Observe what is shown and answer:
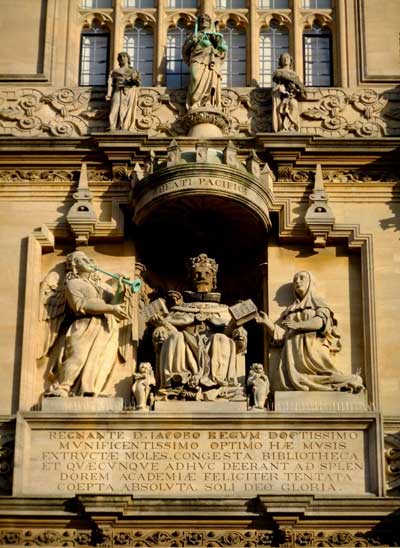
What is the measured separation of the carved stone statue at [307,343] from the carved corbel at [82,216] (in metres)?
2.43

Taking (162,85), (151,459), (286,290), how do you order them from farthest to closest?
1. (162,85)
2. (286,290)
3. (151,459)

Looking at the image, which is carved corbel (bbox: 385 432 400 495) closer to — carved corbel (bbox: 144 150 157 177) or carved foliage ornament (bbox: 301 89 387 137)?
carved foliage ornament (bbox: 301 89 387 137)

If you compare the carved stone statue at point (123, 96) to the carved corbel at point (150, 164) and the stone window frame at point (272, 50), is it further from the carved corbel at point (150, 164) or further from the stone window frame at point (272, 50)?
the stone window frame at point (272, 50)

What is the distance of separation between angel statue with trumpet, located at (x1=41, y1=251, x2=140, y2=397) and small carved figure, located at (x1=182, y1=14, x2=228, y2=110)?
268 cm

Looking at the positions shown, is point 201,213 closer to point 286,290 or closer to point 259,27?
point 286,290

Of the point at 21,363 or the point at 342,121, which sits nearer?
the point at 21,363

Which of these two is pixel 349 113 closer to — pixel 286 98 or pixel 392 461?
pixel 286 98

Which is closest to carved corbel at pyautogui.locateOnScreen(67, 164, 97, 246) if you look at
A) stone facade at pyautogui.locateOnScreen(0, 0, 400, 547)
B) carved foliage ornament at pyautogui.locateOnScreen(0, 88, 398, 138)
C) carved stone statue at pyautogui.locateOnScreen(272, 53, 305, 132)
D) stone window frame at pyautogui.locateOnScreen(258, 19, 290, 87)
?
stone facade at pyautogui.locateOnScreen(0, 0, 400, 547)

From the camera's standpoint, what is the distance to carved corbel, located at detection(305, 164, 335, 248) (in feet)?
76.2

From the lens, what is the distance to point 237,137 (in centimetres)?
2388

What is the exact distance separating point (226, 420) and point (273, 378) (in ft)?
3.39

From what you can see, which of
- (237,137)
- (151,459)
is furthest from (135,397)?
(237,137)

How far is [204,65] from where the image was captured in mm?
24266

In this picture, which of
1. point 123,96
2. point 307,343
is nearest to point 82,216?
point 123,96
